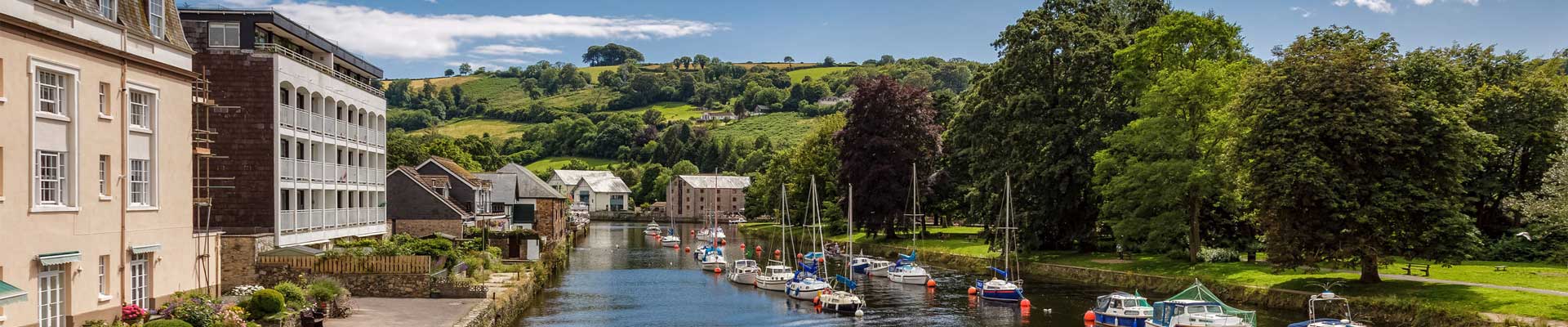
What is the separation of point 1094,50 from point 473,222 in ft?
114

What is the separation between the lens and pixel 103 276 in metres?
22.9

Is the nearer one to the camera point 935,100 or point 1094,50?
point 1094,50

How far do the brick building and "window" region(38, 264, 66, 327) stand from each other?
447ft

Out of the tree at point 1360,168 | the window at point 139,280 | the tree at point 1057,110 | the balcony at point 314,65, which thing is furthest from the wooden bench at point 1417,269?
the window at point 139,280

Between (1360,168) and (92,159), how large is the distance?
35.5 m

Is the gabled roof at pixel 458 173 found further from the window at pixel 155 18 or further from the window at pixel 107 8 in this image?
the window at pixel 107 8

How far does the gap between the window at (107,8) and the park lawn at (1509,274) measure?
39.6 metres

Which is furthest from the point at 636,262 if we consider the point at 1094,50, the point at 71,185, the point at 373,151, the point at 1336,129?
the point at 71,185

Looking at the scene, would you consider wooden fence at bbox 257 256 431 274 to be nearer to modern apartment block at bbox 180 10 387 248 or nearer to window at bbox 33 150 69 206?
modern apartment block at bbox 180 10 387 248

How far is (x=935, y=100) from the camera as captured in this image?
89312mm

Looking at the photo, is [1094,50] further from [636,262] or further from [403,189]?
[403,189]

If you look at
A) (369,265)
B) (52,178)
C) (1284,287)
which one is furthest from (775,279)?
(52,178)

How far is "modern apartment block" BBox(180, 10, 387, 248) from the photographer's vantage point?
35.0m

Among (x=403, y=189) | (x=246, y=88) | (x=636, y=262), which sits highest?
(x=246, y=88)
